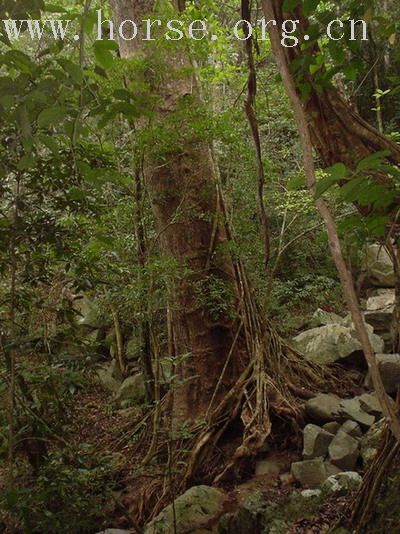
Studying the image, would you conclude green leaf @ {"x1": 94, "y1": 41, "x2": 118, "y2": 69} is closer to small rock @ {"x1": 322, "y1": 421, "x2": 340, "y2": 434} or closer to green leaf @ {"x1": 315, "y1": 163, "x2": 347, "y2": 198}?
green leaf @ {"x1": 315, "y1": 163, "x2": 347, "y2": 198}

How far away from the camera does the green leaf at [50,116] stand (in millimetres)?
1272

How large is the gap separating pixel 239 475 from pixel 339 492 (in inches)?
39.0

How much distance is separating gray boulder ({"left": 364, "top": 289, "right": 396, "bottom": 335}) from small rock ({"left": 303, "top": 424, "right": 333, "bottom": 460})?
2.11m

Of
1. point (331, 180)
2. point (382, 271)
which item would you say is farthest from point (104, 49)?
point (382, 271)

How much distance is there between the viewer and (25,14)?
1.45 m

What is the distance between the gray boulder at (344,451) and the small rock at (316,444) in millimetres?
79

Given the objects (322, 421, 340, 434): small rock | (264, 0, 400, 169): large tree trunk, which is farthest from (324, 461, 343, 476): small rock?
(264, 0, 400, 169): large tree trunk

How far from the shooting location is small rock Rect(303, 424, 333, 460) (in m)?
4.02

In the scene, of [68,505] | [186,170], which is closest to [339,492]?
[68,505]

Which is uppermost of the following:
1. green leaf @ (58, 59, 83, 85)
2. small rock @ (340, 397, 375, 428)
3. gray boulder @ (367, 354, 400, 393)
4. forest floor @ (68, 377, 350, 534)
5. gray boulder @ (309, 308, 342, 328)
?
green leaf @ (58, 59, 83, 85)

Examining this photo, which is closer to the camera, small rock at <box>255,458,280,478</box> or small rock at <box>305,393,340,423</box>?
small rock at <box>255,458,280,478</box>

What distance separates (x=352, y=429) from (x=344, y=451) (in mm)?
298

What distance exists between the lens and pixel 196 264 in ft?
15.4

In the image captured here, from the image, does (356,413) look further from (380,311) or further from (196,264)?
(380,311)
